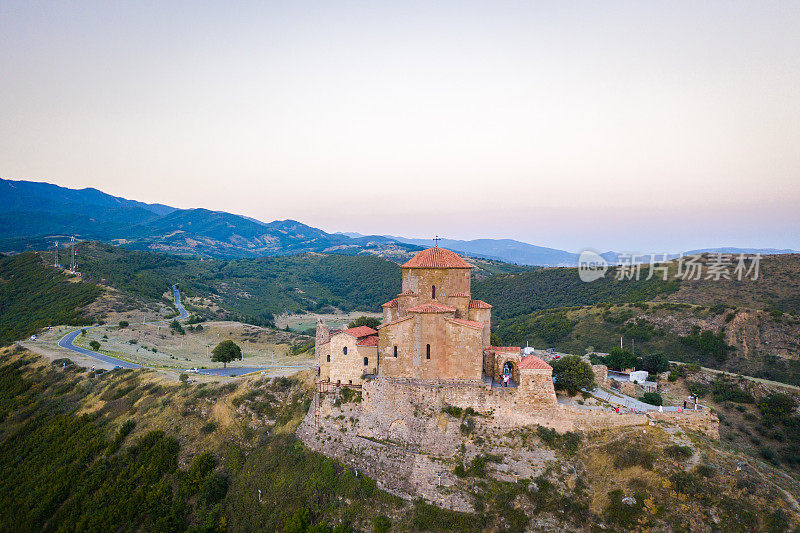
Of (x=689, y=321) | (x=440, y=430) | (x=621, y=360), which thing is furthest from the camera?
(x=689, y=321)

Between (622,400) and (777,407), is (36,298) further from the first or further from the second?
(777,407)

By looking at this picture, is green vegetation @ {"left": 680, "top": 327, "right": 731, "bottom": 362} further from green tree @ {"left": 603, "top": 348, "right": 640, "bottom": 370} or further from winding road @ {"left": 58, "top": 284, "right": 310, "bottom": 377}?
winding road @ {"left": 58, "top": 284, "right": 310, "bottom": 377}

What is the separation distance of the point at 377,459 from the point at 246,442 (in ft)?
32.4

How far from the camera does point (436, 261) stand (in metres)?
28.5

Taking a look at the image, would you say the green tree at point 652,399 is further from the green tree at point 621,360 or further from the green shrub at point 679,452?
the green tree at point 621,360

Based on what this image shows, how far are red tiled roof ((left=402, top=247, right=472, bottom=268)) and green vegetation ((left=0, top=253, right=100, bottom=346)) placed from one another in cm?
5483

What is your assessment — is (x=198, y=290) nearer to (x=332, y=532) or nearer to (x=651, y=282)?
(x=332, y=532)

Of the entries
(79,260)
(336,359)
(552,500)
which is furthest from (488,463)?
(79,260)

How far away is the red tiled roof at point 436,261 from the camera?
28.1 meters

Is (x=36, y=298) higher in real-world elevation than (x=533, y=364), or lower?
lower

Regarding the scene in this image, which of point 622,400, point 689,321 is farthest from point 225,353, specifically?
point 689,321
